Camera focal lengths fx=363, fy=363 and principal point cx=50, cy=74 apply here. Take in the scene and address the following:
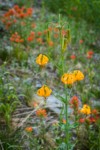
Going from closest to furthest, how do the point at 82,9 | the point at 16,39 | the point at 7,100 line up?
1. the point at 7,100
2. the point at 16,39
3. the point at 82,9

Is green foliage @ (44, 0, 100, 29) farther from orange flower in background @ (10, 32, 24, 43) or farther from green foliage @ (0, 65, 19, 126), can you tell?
green foliage @ (0, 65, 19, 126)

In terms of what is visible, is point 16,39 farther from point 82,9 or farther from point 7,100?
point 82,9

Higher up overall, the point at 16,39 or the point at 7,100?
the point at 16,39

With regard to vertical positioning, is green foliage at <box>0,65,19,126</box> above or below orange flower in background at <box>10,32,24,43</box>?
below

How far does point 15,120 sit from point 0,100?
24 centimetres

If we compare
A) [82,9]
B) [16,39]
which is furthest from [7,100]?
[82,9]

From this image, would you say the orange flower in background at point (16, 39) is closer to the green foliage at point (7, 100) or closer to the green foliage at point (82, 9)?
the green foliage at point (7, 100)

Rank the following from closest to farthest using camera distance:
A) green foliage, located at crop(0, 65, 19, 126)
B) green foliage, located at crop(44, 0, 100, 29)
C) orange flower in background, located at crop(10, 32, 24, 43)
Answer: green foliage, located at crop(0, 65, 19, 126) → orange flower in background, located at crop(10, 32, 24, 43) → green foliage, located at crop(44, 0, 100, 29)

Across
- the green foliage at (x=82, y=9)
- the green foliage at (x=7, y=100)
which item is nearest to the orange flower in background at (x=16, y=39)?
the green foliage at (x=7, y=100)

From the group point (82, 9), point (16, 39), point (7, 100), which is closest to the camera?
point (7, 100)

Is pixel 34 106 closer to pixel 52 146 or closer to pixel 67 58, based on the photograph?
pixel 52 146

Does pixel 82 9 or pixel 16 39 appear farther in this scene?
pixel 82 9

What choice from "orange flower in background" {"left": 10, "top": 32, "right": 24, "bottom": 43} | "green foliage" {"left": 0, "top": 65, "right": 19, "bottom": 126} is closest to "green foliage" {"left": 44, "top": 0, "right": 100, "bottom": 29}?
"orange flower in background" {"left": 10, "top": 32, "right": 24, "bottom": 43}

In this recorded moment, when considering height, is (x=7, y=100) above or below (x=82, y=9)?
below
